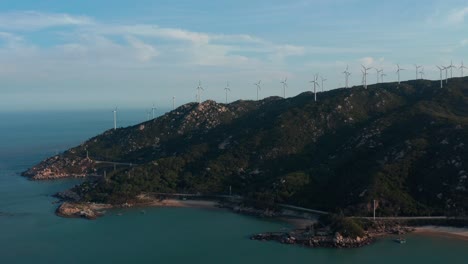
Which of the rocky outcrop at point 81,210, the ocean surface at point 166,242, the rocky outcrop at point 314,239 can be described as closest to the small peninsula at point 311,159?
the rocky outcrop at point 314,239

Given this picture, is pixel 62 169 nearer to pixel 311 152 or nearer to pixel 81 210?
pixel 81 210

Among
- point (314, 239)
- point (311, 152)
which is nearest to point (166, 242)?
point (314, 239)

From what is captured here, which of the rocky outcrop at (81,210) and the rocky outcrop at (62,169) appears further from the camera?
the rocky outcrop at (62,169)

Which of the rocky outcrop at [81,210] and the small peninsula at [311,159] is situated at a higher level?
the small peninsula at [311,159]

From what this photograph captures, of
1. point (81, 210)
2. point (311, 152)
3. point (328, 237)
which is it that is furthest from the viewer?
point (311, 152)

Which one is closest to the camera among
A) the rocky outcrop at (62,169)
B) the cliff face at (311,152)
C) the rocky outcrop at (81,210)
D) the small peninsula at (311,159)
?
the small peninsula at (311,159)

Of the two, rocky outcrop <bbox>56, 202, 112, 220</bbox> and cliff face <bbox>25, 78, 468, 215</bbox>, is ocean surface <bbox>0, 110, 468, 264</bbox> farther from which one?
cliff face <bbox>25, 78, 468, 215</bbox>

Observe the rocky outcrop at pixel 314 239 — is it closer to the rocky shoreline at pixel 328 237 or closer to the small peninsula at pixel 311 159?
the rocky shoreline at pixel 328 237

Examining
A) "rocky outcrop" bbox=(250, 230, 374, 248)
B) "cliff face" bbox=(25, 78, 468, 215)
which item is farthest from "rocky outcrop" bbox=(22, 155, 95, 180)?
"rocky outcrop" bbox=(250, 230, 374, 248)

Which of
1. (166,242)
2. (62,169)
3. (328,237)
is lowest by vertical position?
(166,242)
